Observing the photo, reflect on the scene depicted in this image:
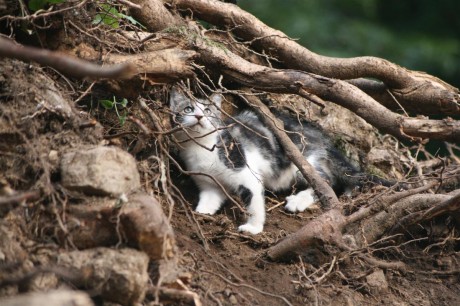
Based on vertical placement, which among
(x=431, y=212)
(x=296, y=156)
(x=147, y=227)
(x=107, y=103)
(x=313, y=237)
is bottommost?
(x=296, y=156)

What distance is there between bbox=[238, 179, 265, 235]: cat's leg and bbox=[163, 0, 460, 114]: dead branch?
101 cm

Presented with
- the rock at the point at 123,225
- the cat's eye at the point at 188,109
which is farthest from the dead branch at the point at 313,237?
the cat's eye at the point at 188,109

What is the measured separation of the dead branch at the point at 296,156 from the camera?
13.2 ft

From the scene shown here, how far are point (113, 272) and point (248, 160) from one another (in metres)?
2.47

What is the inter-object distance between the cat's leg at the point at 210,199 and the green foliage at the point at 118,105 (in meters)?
0.94

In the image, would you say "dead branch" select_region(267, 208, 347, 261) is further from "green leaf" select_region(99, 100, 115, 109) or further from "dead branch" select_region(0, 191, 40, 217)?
"dead branch" select_region(0, 191, 40, 217)

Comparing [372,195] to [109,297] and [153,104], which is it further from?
[109,297]

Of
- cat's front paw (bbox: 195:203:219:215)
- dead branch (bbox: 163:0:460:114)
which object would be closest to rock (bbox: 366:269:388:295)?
cat's front paw (bbox: 195:203:219:215)

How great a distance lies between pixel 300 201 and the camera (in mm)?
4848

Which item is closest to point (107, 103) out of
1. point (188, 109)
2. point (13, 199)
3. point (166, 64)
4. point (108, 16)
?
point (108, 16)

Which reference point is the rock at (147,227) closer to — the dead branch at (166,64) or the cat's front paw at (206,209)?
the dead branch at (166,64)

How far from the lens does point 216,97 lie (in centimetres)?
483

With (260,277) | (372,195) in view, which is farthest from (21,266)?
(372,195)

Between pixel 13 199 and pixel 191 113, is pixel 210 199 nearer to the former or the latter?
pixel 191 113
